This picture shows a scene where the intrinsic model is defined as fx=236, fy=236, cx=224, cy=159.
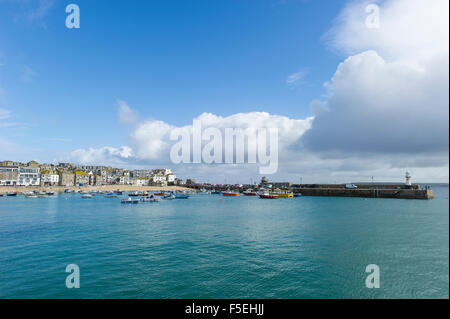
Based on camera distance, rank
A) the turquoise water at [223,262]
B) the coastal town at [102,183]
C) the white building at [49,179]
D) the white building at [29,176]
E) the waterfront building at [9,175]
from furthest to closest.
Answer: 1. the white building at [49,179]
2. the white building at [29,176]
3. the waterfront building at [9,175]
4. the coastal town at [102,183]
5. the turquoise water at [223,262]

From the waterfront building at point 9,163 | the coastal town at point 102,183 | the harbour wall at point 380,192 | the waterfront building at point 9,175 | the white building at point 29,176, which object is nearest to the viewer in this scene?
the harbour wall at point 380,192

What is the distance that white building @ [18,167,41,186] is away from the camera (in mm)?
142000

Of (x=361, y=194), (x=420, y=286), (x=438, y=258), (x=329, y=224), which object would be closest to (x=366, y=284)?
(x=420, y=286)

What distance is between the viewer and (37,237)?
92.6ft

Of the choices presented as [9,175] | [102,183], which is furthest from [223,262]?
[102,183]

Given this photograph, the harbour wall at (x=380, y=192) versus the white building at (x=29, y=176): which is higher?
the white building at (x=29, y=176)

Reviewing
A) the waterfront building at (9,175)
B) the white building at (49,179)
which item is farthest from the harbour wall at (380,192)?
the waterfront building at (9,175)

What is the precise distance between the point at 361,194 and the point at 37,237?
11516 cm

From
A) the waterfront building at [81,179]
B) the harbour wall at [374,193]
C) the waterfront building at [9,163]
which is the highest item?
the waterfront building at [9,163]

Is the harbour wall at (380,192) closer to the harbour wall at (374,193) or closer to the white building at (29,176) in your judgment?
the harbour wall at (374,193)

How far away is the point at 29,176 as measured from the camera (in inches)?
5689

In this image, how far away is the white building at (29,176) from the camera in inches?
5591

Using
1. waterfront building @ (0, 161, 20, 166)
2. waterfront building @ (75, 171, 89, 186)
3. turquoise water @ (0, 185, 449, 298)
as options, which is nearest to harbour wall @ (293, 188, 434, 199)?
turquoise water @ (0, 185, 449, 298)
